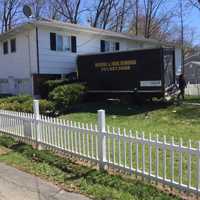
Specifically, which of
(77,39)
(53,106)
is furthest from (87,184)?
(77,39)

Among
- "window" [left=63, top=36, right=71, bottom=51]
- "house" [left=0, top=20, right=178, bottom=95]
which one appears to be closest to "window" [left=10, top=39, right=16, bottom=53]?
"house" [left=0, top=20, right=178, bottom=95]

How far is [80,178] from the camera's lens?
6.32 m

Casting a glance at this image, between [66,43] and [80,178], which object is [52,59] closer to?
[66,43]

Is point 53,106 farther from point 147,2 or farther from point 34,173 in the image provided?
point 147,2

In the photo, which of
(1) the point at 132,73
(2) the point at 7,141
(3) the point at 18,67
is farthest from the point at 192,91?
(2) the point at 7,141

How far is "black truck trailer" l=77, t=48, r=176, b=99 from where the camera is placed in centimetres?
1795

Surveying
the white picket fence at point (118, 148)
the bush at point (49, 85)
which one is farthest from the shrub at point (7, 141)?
the bush at point (49, 85)

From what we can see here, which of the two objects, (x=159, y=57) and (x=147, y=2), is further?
(x=147, y=2)

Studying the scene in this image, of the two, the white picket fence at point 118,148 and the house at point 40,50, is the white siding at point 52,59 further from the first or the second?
the white picket fence at point 118,148

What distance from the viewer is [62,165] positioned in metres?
7.21

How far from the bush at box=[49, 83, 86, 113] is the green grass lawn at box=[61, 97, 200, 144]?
0.47m

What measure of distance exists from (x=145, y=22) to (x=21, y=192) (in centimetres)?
4666

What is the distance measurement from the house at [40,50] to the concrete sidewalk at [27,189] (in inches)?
639

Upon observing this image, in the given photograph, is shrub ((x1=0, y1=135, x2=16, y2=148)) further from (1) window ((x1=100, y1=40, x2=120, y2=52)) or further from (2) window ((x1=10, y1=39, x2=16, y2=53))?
(1) window ((x1=100, y1=40, x2=120, y2=52))
